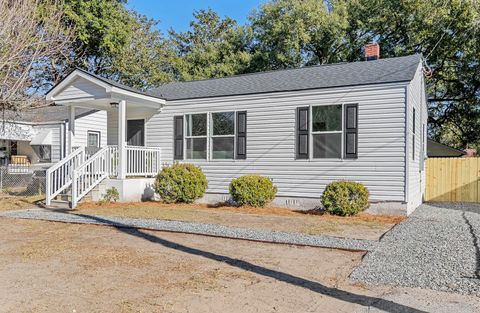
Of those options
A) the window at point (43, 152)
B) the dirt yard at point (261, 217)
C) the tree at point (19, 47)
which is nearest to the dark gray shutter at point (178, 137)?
the dirt yard at point (261, 217)

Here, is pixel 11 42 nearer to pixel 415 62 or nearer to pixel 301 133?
pixel 301 133

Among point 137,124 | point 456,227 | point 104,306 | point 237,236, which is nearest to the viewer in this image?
point 104,306

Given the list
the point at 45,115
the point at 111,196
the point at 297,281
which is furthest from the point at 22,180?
the point at 297,281

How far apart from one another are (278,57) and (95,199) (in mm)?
14684

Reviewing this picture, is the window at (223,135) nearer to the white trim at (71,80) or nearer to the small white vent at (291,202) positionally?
the small white vent at (291,202)

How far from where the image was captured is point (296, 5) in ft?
73.5

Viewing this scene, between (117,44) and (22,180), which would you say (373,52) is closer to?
(22,180)

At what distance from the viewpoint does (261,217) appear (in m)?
9.55

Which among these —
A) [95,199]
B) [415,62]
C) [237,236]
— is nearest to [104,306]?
[237,236]

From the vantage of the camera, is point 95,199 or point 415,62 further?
point 95,199

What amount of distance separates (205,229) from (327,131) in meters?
4.77

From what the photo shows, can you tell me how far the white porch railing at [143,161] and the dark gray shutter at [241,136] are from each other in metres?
2.89

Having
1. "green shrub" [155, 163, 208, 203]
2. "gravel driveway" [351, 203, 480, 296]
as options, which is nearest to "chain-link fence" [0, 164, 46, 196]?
"green shrub" [155, 163, 208, 203]

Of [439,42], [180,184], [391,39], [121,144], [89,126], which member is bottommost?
[180,184]
